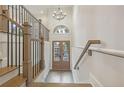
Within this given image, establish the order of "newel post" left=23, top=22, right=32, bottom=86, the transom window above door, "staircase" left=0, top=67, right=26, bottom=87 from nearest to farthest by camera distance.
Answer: "staircase" left=0, top=67, right=26, bottom=87, "newel post" left=23, top=22, right=32, bottom=86, the transom window above door

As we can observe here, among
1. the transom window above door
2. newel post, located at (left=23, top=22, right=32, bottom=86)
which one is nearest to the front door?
the transom window above door

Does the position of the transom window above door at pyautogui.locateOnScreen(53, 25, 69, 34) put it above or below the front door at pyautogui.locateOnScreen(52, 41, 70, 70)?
above

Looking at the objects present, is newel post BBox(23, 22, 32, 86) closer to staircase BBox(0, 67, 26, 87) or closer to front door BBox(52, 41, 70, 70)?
staircase BBox(0, 67, 26, 87)

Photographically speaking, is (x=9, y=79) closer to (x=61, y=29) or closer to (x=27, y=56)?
(x=27, y=56)

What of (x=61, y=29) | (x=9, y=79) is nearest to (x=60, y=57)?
(x=61, y=29)

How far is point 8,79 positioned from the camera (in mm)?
2727

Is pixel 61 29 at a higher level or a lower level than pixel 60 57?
higher

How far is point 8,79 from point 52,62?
9.17 meters

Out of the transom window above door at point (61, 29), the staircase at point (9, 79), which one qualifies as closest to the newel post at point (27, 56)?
the staircase at point (9, 79)

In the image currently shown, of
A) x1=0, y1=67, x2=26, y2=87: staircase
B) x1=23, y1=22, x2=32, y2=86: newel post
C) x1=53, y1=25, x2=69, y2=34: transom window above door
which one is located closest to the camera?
x1=0, y1=67, x2=26, y2=87: staircase

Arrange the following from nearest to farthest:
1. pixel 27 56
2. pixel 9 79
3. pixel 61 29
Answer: pixel 9 79 → pixel 27 56 → pixel 61 29
